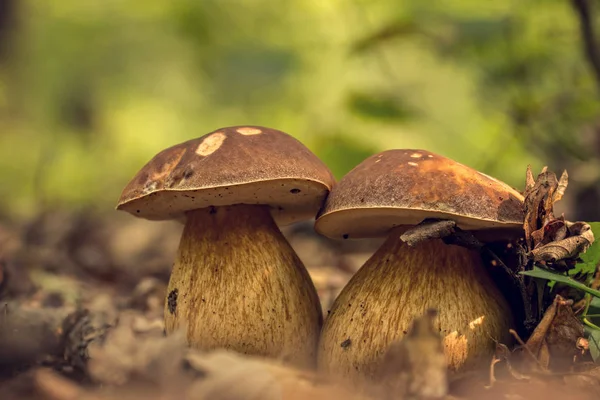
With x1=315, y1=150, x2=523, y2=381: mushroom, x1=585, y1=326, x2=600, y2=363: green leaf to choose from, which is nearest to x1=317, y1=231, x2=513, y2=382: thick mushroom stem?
x1=315, y1=150, x2=523, y2=381: mushroom

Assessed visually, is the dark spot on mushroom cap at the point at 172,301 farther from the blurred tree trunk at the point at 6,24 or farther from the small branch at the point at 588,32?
the blurred tree trunk at the point at 6,24

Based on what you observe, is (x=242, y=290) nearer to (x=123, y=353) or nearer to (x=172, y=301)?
(x=172, y=301)

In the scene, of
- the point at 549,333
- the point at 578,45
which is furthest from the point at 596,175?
the point at 549,333


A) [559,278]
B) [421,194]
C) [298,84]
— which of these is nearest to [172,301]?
[421,194]

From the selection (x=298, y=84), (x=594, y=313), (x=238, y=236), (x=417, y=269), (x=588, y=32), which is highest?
(x=298, y=84)

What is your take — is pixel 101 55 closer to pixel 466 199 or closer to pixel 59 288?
pixel 59 288

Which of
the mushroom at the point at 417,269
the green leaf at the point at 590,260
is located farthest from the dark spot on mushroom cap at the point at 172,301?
the green leaf at the point at 590,260
